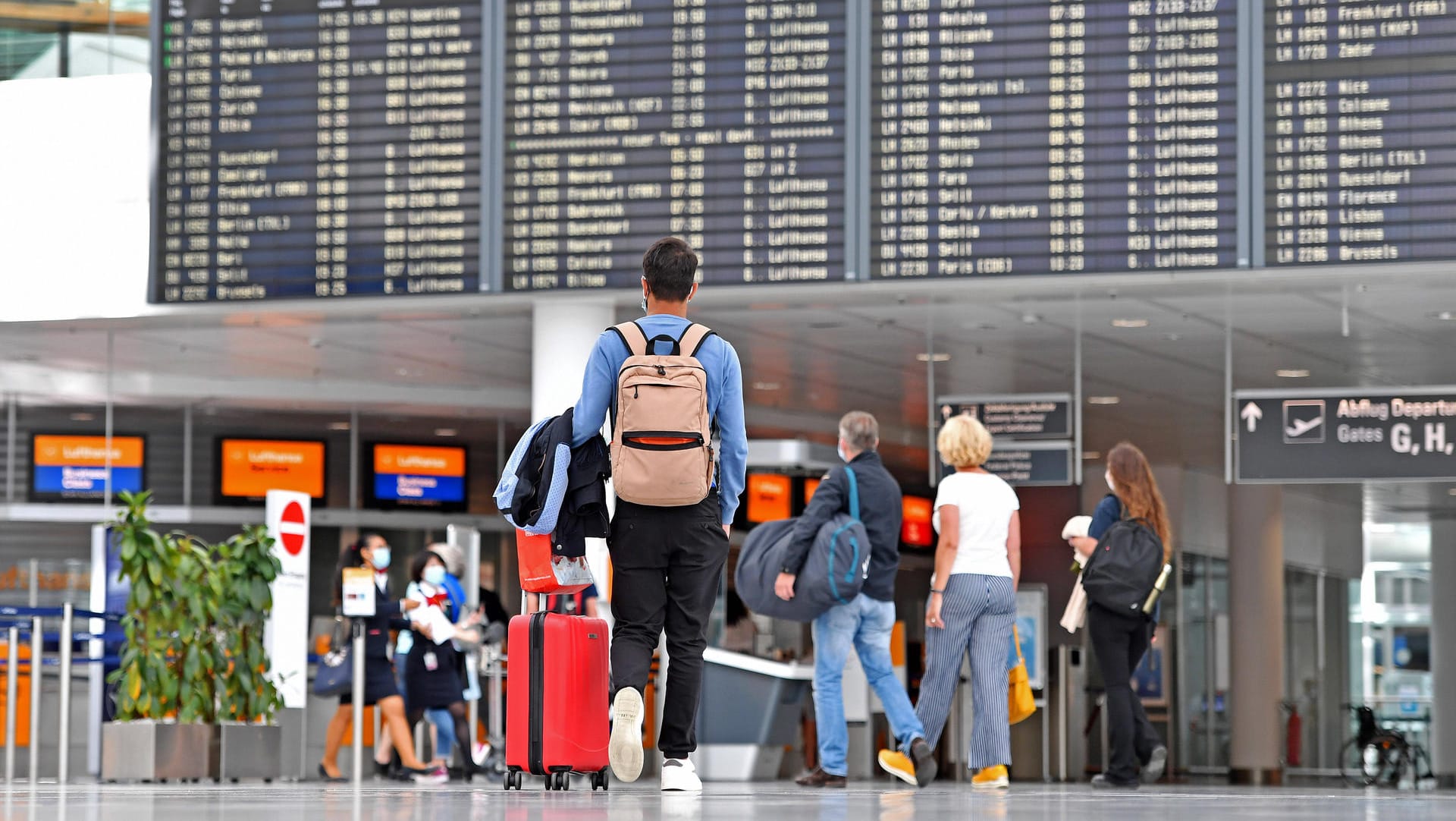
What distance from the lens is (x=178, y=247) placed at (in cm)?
1005

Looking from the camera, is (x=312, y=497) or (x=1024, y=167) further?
(x=312, y=497)

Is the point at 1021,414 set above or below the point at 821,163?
below

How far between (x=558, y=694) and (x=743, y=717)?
641cm

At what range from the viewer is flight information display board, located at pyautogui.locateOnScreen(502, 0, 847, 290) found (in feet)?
30.4

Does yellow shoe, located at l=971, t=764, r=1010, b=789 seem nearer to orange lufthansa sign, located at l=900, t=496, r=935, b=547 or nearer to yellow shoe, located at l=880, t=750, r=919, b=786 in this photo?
yellow shoe, located at l=880, t=750, r=919, b=786

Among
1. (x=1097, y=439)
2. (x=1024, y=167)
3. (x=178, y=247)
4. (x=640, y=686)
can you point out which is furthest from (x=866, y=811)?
(x=1097, y=439)

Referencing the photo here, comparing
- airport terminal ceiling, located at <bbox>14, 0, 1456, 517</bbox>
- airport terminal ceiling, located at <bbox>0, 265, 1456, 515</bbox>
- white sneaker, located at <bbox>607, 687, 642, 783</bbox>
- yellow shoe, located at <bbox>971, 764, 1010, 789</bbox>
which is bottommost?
yellow shoe, located at <bbox>971, 764, 1010, 789</bbox>

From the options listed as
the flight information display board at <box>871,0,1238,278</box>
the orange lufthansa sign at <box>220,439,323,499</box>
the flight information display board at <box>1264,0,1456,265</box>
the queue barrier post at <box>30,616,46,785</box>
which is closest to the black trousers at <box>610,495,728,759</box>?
the flight information display board at <box>871,0,1238,278</box>

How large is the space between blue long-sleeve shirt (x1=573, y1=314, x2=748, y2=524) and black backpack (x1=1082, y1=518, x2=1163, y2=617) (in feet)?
8.98

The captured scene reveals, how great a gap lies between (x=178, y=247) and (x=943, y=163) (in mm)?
3965

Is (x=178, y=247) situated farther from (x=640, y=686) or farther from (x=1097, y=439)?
(x=1097, y=439)

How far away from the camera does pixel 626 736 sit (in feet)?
17.0

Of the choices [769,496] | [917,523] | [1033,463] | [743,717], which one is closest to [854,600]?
[1033,463]

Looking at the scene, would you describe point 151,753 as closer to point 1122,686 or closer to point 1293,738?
point 1122,686
